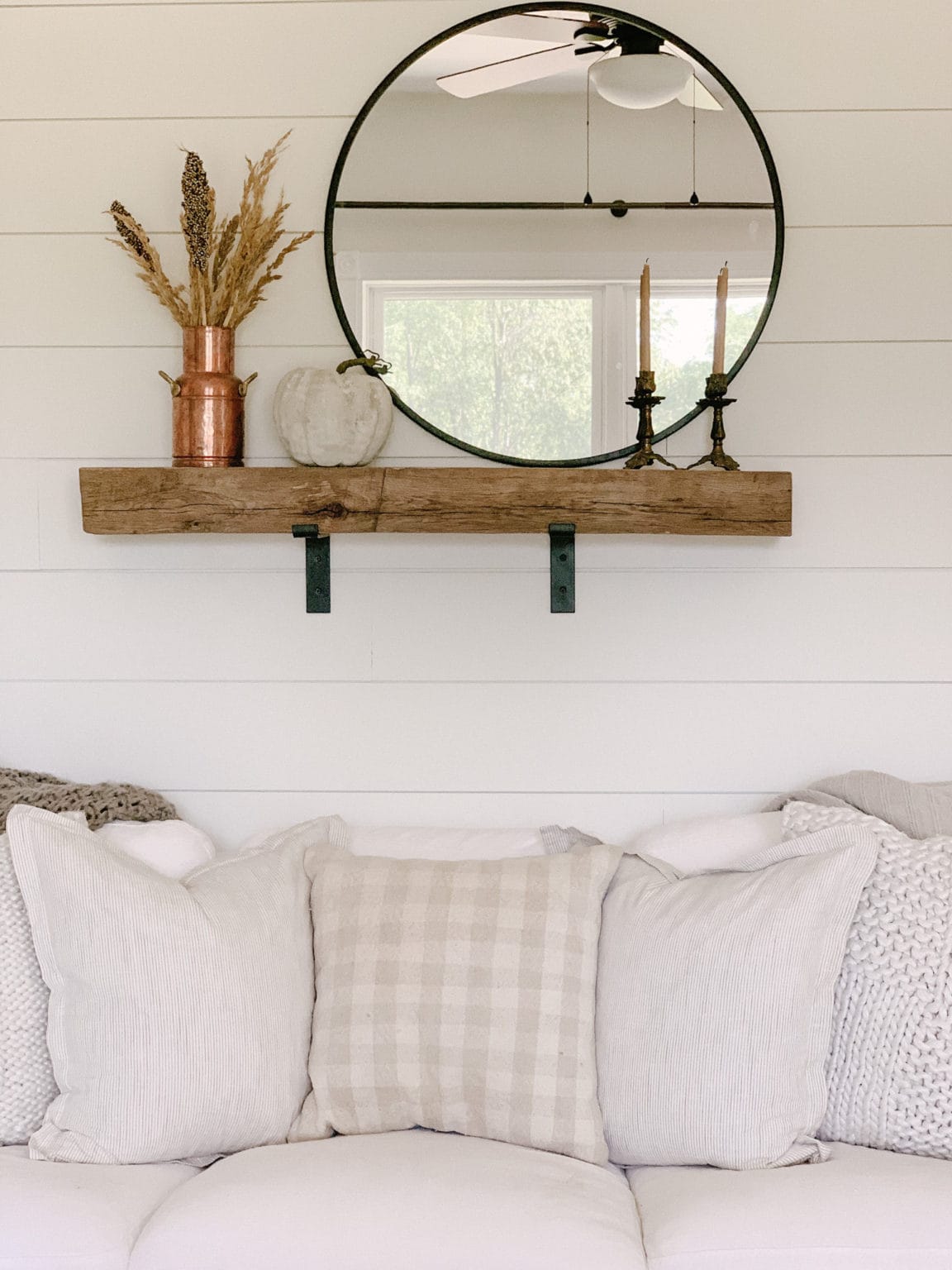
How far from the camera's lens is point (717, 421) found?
1783 mm

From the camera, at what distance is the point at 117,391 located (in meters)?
1.90

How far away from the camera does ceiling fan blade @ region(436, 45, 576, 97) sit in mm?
1835

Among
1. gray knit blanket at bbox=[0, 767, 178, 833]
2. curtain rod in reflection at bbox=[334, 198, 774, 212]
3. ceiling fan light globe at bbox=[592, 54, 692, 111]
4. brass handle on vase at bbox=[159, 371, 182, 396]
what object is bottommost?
gray knit blanket at bbox=[0, 767, 178, 833]

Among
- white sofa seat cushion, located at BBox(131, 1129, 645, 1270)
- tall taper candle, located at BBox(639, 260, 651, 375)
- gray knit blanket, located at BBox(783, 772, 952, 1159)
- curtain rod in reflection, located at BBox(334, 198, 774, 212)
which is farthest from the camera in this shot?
curtain rod in reflection, located at BBox(334, 198, 774, 212)

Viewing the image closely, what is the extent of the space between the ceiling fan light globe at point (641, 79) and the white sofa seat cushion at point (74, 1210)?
172 cm

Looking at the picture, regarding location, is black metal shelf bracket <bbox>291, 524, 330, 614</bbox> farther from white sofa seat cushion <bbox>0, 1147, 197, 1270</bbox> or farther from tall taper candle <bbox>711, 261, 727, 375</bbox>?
white sofa seat cushion <bbox>0, 1147, 197, 1270</bbox>

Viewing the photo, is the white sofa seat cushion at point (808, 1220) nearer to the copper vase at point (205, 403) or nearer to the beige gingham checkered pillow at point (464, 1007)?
the beige gingham checkered pillow at point (464, 1007)

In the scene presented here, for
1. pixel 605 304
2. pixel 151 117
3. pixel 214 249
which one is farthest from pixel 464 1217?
pixel 151 117

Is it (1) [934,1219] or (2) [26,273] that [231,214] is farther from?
(1) [934,1219]

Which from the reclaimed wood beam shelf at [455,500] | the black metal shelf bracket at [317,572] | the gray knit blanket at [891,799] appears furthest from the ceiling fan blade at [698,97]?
the gray knit blanket at [891,799]

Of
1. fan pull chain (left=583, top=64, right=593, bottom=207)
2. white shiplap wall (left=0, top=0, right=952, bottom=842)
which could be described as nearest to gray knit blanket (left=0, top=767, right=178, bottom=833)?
white shiplap wall (left=0, top=0, right=952, bottom=842)

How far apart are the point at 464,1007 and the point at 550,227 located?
1221mm

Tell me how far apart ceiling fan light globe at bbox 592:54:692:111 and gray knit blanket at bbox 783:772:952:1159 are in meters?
1.20

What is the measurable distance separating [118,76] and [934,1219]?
201 cm
